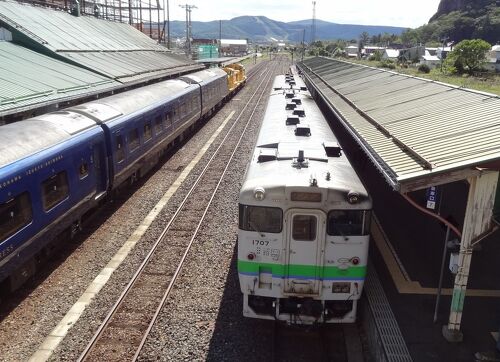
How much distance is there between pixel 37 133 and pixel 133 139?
5.38 metres

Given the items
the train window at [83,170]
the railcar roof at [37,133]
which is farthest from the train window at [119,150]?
the train window at [83,170]

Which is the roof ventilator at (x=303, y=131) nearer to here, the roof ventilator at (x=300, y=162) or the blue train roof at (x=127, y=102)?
the roof ventilator at (x=300, y=162)

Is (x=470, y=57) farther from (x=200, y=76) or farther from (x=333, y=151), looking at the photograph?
(x=333, y=151)

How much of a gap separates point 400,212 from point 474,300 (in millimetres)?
5615

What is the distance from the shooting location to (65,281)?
1083cm

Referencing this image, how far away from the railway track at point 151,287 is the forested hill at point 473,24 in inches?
5546

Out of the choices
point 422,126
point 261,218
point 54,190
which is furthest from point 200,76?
point 261,218

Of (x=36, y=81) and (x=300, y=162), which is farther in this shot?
(x=36, y=81)

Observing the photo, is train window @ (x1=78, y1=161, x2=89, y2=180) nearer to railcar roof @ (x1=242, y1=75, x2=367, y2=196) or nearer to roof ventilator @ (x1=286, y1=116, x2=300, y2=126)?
railcar roof @ (x1=242, y1=75, x2=367, y2=196)

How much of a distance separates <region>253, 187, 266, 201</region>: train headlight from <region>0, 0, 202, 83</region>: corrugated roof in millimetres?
19822

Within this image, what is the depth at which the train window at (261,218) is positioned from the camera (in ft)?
27.2

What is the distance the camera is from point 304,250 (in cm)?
841

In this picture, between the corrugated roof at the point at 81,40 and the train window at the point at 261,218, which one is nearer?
the train window at the point at 261,218

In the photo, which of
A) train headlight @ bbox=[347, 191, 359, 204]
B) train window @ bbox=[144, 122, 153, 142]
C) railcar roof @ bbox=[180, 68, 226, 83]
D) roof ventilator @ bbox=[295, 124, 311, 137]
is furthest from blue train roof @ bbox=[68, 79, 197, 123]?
train headlight @ bbox=[347, 191, 359, 204]
